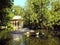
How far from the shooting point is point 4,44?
78.9 feet

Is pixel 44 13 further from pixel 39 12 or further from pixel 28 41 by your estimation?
pixel 28 41

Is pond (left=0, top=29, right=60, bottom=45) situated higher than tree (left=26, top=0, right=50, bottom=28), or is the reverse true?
tree (left=26, top=0, right=50, bottom=28)

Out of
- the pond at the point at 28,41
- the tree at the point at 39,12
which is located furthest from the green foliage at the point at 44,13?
the pond at the point at 28,41

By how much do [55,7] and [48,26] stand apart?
21.9ft

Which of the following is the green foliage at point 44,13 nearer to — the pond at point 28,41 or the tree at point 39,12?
the tree at point 39,12

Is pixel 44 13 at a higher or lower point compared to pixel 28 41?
higher

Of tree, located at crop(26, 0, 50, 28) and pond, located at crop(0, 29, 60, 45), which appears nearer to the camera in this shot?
pond, located at crop(0, 29, 60, 45)

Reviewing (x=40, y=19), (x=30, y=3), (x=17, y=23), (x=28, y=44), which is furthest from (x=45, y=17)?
(x=28, y=44)

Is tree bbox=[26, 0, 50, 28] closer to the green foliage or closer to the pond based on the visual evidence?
the green foliage

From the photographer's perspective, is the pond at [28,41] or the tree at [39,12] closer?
the pond at [28,41]

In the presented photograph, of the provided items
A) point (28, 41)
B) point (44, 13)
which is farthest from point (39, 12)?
point (28, 41)

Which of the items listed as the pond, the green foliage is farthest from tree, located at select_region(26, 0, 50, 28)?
the pond

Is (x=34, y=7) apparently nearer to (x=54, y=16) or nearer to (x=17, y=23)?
(x=54, y=16)

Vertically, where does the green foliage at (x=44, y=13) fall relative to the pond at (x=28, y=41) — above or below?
above
